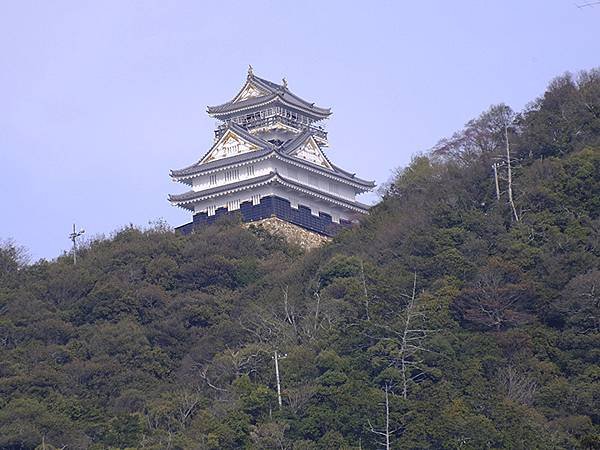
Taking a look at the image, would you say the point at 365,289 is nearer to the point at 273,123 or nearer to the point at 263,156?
the point at 263,156

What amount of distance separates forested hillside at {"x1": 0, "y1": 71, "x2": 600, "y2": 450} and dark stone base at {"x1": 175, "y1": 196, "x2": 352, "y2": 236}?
11.2 feet

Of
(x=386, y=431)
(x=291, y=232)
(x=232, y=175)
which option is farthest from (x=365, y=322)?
(x=232, y=175)

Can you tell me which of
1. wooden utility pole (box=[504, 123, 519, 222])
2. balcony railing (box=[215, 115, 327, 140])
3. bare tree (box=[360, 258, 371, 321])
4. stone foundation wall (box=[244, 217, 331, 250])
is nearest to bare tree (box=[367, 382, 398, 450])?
bare tree (box=[360, 258, 371, 321])

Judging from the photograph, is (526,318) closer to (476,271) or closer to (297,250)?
(476,271)

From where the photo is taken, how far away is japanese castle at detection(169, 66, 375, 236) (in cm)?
5328

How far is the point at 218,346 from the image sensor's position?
40375mm

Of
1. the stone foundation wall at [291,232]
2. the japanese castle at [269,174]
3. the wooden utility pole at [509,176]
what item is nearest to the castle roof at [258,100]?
the japanese castle at [269,174]

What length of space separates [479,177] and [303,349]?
376 inches

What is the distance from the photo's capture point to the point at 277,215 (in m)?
52.7

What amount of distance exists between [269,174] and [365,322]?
1649 centimetres

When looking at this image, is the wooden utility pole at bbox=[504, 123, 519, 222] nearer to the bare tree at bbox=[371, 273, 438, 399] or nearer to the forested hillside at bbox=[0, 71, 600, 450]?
the forested hillside at bbox=[0, 71, 600, 450]

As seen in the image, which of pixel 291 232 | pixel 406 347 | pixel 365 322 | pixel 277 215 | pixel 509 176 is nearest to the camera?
pixel 406 347

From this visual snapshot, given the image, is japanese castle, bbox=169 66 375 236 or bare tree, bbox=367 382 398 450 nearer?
bare tree, bbox=367 382 398 450

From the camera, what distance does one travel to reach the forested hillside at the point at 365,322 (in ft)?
110
